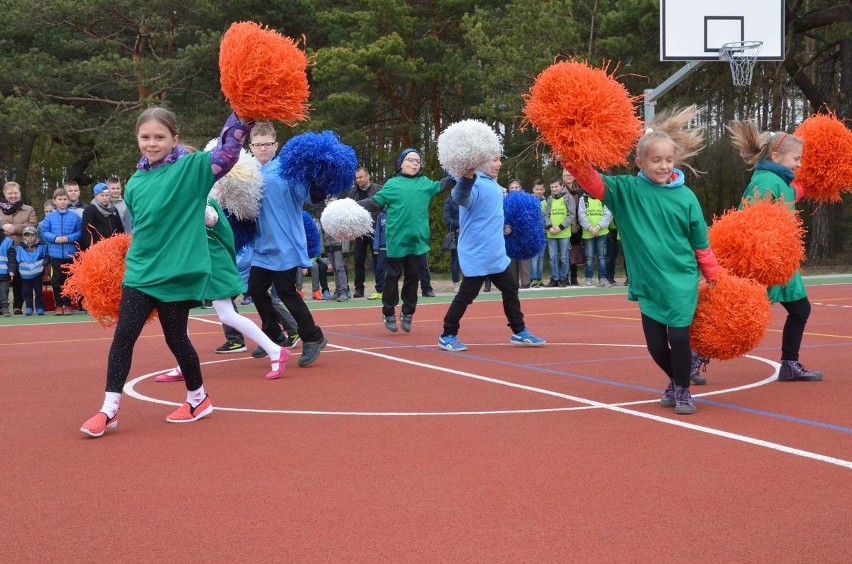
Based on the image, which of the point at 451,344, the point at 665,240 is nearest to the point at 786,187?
the point at 665,240

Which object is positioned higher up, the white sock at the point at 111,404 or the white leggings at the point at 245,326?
the white leggings at the point at 245,326

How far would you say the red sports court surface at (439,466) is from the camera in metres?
3.88

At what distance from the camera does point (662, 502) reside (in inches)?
170

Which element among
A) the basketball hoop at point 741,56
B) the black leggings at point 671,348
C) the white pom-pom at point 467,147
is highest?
the basketball hoop at point 741,56

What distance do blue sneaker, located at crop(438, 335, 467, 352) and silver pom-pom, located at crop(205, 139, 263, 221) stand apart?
93.9 inches

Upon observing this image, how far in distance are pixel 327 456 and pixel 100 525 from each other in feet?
4.55

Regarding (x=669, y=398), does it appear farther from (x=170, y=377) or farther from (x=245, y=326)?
(x=170, y=377)

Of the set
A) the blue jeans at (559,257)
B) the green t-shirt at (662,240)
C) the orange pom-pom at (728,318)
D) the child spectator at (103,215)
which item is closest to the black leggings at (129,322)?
the green t-shirt at (662,240)

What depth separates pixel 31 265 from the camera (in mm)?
15891

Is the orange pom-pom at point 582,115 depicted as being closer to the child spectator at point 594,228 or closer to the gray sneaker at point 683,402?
the gray sneaker at point 683,402

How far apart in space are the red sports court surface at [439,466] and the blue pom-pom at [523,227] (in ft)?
13.8

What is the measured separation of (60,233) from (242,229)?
8.05 metres

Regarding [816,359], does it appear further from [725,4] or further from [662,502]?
[725,4]

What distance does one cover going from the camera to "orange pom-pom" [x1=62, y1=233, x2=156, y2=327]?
7039mm
